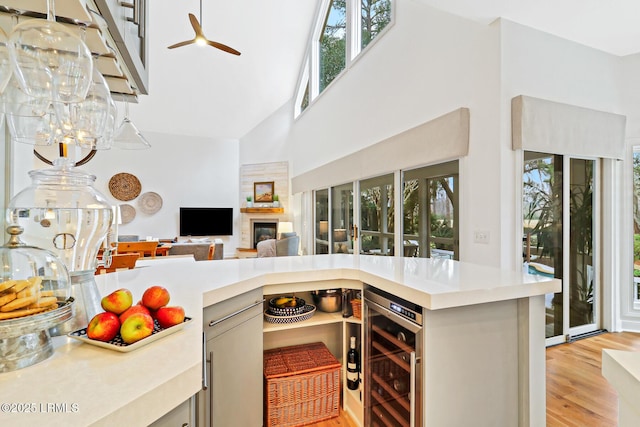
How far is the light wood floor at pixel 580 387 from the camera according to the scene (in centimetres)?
171

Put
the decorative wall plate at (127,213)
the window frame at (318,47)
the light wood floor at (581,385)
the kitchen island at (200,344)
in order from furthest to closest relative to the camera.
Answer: the decorative wall plate at (127,213)
the window frame at (318,47)
the light wood floor at (581,385)
the kitchen island at (200,344)

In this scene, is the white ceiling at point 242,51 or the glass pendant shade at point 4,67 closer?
the glass pendant shade at point 4,67

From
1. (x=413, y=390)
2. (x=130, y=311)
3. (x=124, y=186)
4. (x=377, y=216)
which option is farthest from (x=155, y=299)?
(x=124, y=186)

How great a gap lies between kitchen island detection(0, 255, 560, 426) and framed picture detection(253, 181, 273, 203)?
5.84 meters

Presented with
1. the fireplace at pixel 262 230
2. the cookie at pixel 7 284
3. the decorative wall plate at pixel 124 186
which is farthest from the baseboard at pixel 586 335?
the decorative wall plate at pixel 124 186

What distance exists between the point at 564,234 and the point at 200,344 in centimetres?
315

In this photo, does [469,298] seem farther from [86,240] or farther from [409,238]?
[409,238]

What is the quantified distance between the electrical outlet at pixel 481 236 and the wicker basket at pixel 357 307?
1.31 meters

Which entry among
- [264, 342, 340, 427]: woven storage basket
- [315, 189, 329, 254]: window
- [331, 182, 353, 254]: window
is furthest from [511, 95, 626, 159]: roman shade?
[315, 189, 329, 254]: window

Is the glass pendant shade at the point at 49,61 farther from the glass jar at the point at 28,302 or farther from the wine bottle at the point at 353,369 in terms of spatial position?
the wine bottle at the point at 353,369

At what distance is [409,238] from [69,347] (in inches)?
122

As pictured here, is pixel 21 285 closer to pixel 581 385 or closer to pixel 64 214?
pixel 64 214

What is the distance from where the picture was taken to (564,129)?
96.8 inches

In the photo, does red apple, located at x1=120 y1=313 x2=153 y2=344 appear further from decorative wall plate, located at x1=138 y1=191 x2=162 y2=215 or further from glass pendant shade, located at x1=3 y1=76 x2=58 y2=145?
decorative wall plate, located at x1=138 y1=191 x2=162 y2=215
